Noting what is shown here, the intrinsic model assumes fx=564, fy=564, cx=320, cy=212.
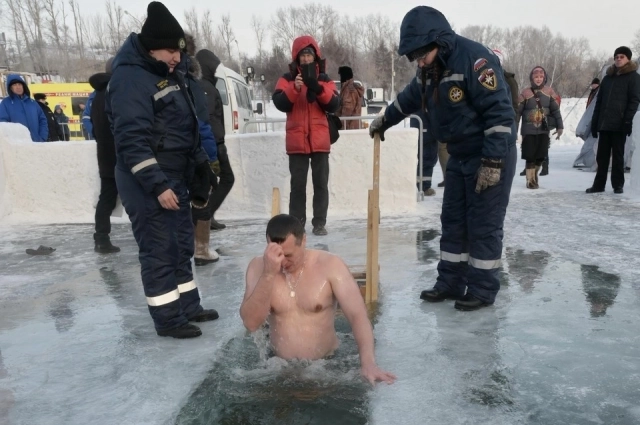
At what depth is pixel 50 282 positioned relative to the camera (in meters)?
4.65

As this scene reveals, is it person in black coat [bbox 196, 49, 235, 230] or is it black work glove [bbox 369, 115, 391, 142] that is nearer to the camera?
black work glove [bbox 369, 115, 391, 142]

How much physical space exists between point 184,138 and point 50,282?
87.5 inches

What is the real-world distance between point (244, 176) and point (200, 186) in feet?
12.2

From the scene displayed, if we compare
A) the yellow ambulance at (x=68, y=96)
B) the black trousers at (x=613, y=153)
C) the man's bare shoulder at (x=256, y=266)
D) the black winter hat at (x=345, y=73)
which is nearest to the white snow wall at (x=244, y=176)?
the black winter hat at (x=345, y=73)

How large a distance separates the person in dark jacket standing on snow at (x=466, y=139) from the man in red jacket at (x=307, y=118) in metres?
1.68

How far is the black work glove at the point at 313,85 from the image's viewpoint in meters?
5.29

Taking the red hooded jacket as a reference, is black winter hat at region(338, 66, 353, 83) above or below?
above

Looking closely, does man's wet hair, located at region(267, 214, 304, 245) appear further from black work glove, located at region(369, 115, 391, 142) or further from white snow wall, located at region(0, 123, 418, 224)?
white snow wall, located at region(0, 123, 418, 224)

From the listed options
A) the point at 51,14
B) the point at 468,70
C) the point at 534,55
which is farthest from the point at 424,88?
the point at 534,55

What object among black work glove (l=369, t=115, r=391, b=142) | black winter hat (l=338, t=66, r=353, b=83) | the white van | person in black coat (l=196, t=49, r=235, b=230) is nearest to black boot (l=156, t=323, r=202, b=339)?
black work glove (l=369, t=115, r=391, b=142)

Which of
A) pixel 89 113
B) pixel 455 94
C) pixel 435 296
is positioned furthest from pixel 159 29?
pixel 89 113

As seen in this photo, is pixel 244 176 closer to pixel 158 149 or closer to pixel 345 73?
pixel 345 73

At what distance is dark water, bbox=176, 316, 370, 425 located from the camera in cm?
232

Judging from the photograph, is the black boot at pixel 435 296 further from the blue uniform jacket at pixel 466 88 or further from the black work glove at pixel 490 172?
the blue uniform jacket at pixel 466 88
